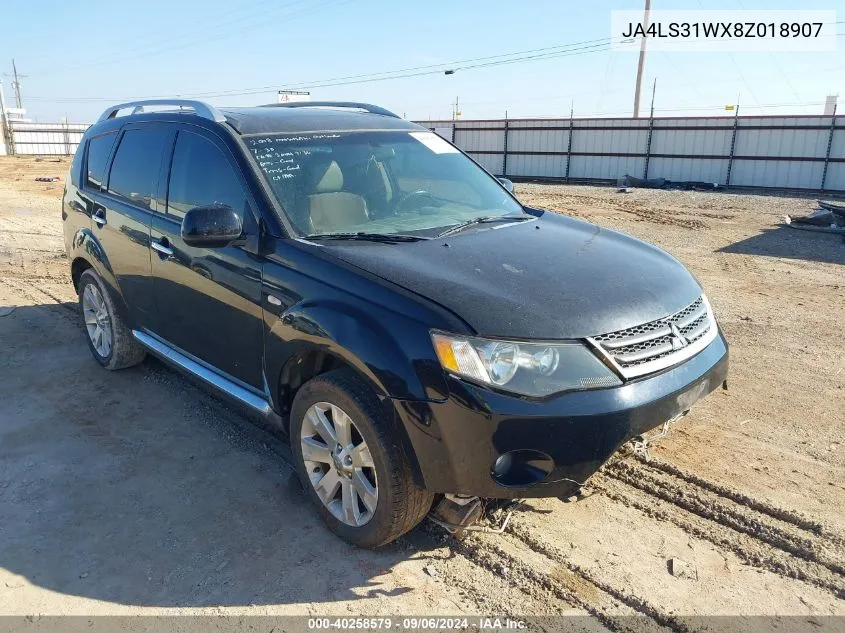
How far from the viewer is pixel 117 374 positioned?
17.1 feet

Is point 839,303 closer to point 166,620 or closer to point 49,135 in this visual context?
point 166,620

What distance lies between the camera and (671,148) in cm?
2444

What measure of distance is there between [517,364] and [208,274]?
1944 millimetres

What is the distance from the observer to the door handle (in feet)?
13.0

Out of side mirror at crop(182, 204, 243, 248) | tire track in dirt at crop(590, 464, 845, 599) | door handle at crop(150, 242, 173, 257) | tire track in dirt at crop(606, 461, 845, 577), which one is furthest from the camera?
door handle at crop(150, 242, 173, 257)

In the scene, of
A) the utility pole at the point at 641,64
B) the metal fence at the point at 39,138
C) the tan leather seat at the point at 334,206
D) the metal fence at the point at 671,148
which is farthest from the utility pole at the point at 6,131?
the tan leather seat at the point at 334,206

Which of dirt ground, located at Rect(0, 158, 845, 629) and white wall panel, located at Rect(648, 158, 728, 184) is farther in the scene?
white wall panel, located at Rect(648, 158, 728, 184)

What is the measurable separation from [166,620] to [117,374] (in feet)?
9.88

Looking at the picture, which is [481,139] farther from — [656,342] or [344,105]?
[656,342]

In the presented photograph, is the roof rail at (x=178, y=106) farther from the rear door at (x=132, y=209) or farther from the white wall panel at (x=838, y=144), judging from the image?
the white wall panel at (x=838, y=144)

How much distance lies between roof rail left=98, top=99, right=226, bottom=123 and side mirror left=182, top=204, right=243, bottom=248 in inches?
32.8

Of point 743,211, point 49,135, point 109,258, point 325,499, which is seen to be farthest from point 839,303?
point 49,135

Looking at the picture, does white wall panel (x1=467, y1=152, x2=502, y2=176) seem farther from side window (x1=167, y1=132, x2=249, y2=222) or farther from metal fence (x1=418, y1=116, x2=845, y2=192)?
side window (x1=167, y1=132, x2=249, y2=222)

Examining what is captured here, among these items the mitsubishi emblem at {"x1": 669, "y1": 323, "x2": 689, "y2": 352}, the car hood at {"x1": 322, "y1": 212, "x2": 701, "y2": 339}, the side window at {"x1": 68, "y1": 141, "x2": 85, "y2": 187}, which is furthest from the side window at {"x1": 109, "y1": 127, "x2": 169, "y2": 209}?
the mitsubishi emblem at {"x1": 669, "y1": 323, "x2": 689, "y2": 352}
